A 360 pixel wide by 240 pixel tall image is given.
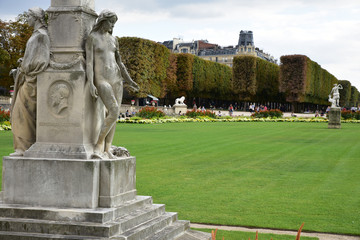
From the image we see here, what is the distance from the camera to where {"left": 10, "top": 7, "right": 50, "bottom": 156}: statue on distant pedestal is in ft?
18.2

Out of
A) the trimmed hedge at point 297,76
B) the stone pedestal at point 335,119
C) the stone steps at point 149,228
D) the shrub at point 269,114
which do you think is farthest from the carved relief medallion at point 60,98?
the trimmed hedge at point 297,76

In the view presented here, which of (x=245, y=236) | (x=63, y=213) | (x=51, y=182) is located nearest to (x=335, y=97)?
(x=245, y=236)

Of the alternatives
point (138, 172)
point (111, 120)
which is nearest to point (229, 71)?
point (138, 172)

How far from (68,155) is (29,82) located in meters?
1.03

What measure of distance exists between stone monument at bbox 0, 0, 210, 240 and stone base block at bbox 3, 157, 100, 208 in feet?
0.04

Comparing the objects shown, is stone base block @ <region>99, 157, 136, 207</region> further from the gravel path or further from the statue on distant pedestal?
the gravel path

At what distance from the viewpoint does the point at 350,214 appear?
7586 mm

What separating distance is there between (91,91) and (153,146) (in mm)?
11585

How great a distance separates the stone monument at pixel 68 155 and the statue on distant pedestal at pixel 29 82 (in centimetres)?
1

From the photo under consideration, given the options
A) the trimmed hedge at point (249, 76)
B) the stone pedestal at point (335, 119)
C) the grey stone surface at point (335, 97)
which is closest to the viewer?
the stone pedestal at point (335, 119)

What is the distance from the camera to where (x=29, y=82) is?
5.67m

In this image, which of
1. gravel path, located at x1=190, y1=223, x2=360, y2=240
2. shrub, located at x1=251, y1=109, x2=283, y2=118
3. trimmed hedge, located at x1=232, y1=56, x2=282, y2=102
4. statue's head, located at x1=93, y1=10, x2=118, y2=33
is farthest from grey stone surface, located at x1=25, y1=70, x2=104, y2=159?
trimmed hedge, located at x1=232, y1=56, x2=282, y2=102

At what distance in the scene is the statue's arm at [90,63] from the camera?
5430 mm

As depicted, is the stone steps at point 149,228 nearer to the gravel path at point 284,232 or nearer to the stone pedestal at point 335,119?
the gravel path at point 284,232
